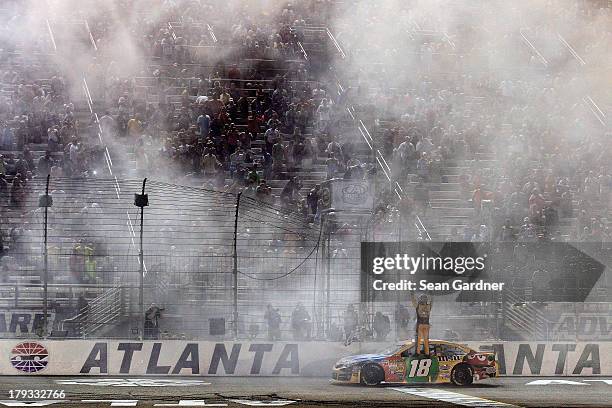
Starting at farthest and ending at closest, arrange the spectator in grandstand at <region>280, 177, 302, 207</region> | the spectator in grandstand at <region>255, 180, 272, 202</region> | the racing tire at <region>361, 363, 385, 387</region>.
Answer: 1. the spectator in grandstand at <region>280, 177, 302, 207</region>
2. the spectator in grandstand at <region>255, 180, 272, 202</region>
3. the racing tire at <region>361, 363, 385, 387</region>

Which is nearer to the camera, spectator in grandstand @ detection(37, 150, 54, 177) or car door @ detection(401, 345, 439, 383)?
car door @ detection(401, 345, 439, 383)

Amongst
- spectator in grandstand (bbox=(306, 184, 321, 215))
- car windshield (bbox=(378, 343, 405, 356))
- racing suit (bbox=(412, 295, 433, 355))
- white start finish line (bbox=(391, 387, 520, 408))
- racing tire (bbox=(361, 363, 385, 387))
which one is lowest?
white start finish line (bbox=(391, 387, 520, 408))

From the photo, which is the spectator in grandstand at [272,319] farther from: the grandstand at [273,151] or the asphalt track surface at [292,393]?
the asphalt track surface at [292,393]

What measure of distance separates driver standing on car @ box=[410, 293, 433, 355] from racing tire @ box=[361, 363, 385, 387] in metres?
0.61

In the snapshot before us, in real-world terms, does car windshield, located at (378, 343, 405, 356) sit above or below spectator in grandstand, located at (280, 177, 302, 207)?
below

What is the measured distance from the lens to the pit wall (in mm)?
18422

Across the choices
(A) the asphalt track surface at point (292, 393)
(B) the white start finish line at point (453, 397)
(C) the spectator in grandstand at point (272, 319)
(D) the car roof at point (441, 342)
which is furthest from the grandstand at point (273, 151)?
(B) the white start finish line at point (453, 397)

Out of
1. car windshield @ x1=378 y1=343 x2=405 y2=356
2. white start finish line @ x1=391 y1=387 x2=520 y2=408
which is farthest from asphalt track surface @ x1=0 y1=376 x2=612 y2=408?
car windshield @ x1=378 y1=343 x2=405 y2=356

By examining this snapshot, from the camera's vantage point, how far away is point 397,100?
90.6ft

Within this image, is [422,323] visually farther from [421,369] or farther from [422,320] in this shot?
[421,369]

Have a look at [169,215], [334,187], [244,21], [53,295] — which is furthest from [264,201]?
[244,21]

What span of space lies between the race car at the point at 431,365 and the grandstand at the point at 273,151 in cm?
110

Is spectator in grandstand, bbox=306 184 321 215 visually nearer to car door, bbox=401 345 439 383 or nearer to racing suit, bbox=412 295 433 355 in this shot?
racing suit, bbox=412 295 433 355

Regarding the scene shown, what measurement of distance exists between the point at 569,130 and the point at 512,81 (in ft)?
6.55
